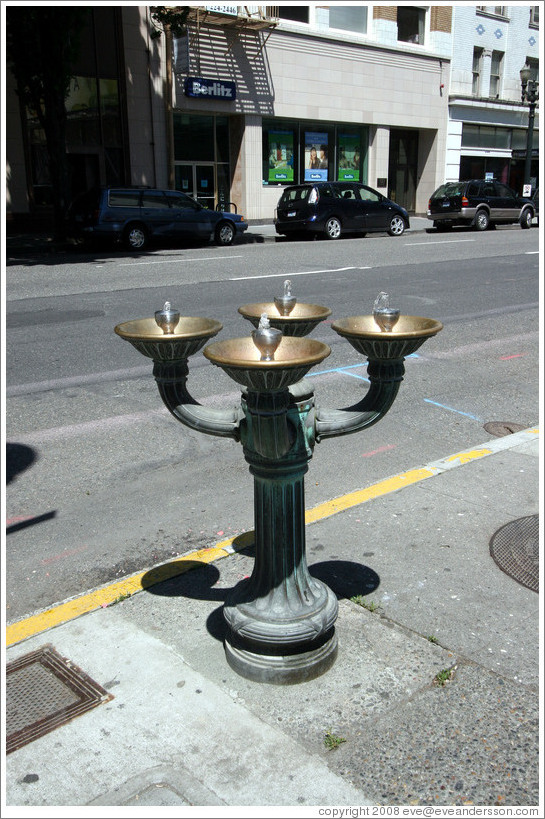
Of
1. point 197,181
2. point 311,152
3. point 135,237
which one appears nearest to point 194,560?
point 135,237

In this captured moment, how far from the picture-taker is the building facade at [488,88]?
34031mm

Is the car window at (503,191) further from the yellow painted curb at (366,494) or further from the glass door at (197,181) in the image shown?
the yellow painted curb at (366,494)

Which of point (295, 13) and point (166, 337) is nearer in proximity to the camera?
point (166, 337)

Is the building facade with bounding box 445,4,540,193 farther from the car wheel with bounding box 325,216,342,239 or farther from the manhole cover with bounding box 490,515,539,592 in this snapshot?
the manhole cover with bounding box 490,515,539,592

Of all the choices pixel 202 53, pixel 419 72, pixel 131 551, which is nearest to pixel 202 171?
pixel 202 53

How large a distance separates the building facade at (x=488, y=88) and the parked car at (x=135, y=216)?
741 inches

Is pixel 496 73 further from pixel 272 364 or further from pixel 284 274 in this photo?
pixel 272 364

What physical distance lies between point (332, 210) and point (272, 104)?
743 cm

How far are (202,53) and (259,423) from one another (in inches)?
1015

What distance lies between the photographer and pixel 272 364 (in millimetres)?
2275

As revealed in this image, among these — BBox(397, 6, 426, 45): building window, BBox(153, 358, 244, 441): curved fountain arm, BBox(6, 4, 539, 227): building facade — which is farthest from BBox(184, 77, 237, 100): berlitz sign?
BBox(153, 358, 244, 441): curved fountain arm

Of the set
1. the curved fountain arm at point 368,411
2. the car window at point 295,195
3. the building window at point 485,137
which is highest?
the building window at point 485,137

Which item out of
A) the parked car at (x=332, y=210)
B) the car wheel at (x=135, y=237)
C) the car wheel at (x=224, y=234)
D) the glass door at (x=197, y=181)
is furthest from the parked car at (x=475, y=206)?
the car wheel at (x=135, y=237)

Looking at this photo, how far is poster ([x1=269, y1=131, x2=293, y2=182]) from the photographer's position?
2811 centimetres
